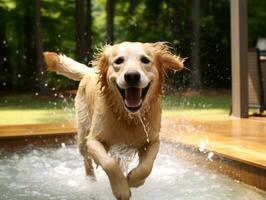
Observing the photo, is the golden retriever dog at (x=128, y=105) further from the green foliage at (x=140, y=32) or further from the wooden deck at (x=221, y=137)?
the green foliage at (x=140, y=32)

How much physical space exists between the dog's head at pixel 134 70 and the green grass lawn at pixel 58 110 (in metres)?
4.39

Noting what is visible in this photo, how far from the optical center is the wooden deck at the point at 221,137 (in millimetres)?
3955

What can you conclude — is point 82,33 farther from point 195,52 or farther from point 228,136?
point 228,136

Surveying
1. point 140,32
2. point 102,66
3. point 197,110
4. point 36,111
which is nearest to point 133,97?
point 102,66

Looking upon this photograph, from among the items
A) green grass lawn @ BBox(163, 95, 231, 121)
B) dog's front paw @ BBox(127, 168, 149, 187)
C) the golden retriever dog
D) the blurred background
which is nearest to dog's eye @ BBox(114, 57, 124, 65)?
the golden retriever dog

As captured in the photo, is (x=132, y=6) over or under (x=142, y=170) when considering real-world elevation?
over

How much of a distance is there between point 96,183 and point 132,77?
155cm

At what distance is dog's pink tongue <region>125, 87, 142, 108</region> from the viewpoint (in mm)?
3081

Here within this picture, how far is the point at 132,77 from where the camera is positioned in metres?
2.95

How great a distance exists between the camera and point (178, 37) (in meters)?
20.8

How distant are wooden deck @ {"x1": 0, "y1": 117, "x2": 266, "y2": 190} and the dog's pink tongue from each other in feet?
3.77

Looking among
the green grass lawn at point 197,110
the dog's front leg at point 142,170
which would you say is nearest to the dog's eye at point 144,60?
the dog's front leg at point 142,170

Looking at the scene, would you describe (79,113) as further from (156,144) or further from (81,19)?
(81,19)

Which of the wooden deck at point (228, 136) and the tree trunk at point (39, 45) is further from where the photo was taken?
the tree trunk at point (39, 45)
